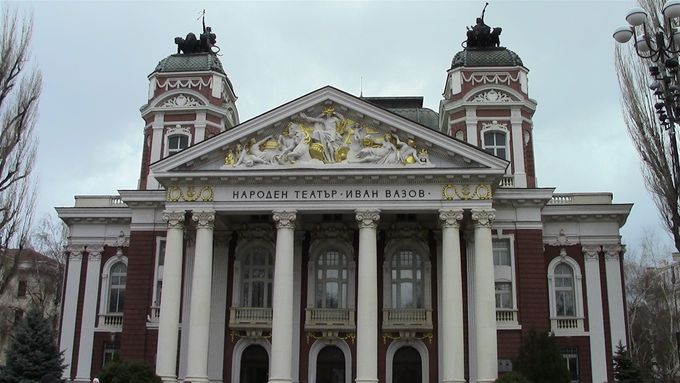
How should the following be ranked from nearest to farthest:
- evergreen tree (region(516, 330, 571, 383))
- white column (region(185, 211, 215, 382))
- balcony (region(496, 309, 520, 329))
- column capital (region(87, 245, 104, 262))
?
evergreen tree (region(516, 330, 571, 383)) → white column (region(185, 211, 215, 382)) → balcony (region(496, 309, 520, 329)) → column capital (region(87, 245, 104, 262))

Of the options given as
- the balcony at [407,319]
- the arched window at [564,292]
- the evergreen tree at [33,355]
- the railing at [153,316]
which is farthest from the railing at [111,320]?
the arched window at [564,292]

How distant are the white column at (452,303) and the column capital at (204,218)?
33.8ft

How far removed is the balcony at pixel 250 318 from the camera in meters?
35.5

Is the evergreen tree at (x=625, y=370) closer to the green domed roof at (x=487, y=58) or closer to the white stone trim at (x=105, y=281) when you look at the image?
the green domed roof at (x=487, y=58)

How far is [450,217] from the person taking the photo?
1284 inches

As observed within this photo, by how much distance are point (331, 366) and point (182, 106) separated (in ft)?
54.1

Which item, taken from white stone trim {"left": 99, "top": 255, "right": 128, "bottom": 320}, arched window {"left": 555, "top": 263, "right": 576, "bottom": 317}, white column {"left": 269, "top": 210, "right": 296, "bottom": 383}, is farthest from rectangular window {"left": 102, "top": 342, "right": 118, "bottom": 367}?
arched window {"left": 555, "top": 263, "right": 576, "bottom": 317}

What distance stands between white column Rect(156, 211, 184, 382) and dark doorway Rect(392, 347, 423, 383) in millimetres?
10265

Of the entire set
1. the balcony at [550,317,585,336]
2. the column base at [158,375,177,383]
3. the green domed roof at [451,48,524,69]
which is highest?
the green domed roof at [451,48,524,69]

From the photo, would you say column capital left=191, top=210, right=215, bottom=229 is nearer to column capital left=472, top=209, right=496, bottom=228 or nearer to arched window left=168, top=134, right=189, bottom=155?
arched window left=168, top=134, right=189, bottom=155

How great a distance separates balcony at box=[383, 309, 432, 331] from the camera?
3472cm

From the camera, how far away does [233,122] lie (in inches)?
1729

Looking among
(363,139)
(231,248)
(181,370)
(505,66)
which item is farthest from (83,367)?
(505,66)

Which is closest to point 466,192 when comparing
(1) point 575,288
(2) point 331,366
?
(1) point 575,288
